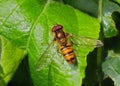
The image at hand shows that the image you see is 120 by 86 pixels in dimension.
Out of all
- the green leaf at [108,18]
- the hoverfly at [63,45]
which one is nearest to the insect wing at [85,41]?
the hoverfly at [63,45]

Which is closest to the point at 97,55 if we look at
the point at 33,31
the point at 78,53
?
the point at 78,53

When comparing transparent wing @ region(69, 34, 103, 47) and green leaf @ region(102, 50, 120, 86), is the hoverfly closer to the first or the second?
transparent wing @ region(69, 34, 103, 47)

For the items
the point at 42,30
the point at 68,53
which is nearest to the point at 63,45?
the point at 68,53

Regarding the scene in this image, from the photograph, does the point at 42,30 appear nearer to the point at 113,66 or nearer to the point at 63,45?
the point at 63,45

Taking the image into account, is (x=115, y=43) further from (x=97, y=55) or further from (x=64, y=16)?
(x=64, y=16)

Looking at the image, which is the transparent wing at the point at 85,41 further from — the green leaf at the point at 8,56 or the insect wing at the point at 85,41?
the green leaf at the point at 8,56
